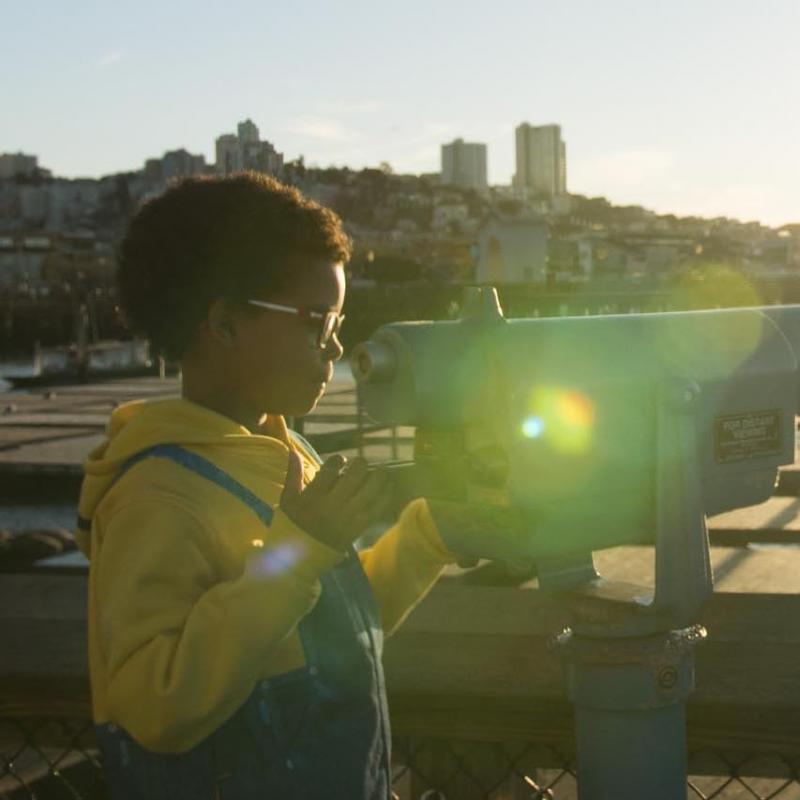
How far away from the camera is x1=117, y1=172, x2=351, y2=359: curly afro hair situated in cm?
183

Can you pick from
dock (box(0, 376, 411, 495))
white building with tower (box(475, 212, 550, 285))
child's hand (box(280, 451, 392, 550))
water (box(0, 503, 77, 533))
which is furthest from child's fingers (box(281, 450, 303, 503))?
white building with tower (box(475, 212, 550, 285))

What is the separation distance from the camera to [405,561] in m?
2.12

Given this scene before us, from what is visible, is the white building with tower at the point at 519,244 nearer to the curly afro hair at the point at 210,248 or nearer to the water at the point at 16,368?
the curly afro hair at the point at 210,248

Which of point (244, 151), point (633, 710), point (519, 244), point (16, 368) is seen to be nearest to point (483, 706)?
point (633, 710)

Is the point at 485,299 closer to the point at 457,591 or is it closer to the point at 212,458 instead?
the point at 212,458

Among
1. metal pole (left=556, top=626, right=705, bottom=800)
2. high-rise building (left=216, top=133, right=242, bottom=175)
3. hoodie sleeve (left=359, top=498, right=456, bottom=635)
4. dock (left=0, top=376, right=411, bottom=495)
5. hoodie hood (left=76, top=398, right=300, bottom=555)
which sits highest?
high-rise building (left=216, top=133, right=242, bottom=175)

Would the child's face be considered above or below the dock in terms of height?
above

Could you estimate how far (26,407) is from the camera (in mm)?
34094

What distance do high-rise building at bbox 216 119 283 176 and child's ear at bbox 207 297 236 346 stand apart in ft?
3.52

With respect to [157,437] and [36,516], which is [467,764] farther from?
[36,516]

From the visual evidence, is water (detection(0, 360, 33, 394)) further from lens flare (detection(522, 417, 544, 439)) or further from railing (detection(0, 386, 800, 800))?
lens flare (detection(522, 417, 544, 439))

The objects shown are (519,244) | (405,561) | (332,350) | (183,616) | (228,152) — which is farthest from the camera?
(519,244)

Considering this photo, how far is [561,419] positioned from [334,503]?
13.4 inches

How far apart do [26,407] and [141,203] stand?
33.3 metres
